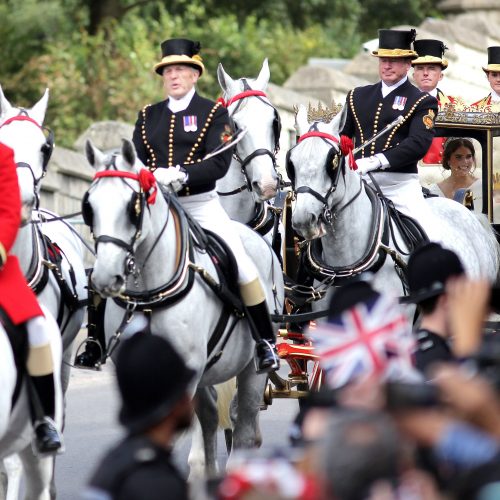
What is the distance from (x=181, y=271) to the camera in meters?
8.66

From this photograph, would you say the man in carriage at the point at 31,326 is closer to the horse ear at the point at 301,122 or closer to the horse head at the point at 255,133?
the horse ear at the point at 301,122

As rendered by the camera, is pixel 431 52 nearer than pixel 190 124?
No

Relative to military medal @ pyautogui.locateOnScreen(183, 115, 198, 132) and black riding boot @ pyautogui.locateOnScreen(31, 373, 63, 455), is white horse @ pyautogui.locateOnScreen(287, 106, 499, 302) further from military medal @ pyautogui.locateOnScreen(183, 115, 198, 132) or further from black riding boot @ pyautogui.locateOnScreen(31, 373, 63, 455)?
black riding boot @ pyautogui.locateOnScreen(31, 373, 63, 455)

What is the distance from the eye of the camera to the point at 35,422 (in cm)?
755

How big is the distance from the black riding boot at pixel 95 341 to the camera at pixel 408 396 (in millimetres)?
4805

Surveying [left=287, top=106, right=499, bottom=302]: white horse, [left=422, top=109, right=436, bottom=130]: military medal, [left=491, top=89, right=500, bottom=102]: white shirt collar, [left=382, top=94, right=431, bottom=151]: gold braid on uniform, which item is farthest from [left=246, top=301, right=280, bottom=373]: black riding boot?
[left=491, top=89, right=500, bottom=102]: white shirt collar

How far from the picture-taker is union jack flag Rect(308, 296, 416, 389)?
16.6 ft

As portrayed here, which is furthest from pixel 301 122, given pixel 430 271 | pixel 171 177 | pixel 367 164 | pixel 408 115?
pixel 430 271

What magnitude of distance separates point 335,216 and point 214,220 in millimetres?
889

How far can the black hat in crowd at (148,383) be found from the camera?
4582 mm

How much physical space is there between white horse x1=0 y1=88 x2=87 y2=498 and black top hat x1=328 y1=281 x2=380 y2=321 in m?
2.75

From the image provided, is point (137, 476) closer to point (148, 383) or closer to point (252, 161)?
point (148, 383)

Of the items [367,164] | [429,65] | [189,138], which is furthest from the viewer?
[429,65]

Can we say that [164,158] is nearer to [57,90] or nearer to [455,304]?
[455,304]
